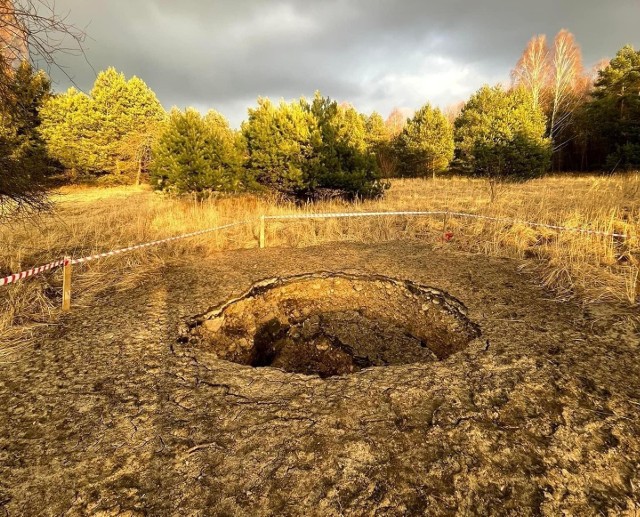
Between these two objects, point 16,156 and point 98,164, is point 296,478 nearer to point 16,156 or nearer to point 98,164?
point 16,156

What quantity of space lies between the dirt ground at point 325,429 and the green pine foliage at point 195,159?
292 inches

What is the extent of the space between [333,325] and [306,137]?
728 cm

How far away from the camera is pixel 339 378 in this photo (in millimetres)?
2521

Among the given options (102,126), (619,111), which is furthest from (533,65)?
(102,126)

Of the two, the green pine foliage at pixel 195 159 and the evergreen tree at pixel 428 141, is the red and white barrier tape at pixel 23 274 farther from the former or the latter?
the evergreen tree at pixel 428 141

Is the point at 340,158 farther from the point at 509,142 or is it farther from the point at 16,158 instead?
the point at 16,158

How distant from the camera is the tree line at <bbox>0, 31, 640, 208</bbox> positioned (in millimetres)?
9656

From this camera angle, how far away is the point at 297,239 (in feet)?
22.7

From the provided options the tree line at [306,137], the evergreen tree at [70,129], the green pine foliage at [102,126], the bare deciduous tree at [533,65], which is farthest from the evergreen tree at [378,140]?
the evergreen tree at [70,129]

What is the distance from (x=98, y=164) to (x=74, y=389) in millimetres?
21565

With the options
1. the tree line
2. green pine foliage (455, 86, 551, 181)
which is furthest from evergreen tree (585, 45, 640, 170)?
green pine foliage (455, 86, 551, 181)

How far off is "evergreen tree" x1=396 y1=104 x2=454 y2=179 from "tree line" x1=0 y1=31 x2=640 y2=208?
86mm

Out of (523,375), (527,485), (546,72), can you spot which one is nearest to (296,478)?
(527,485)

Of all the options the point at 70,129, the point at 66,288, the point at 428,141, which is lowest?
the point at 66,288
